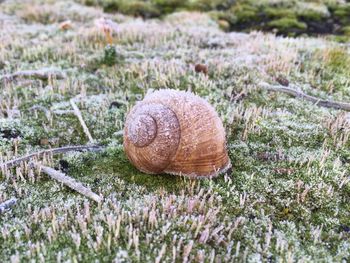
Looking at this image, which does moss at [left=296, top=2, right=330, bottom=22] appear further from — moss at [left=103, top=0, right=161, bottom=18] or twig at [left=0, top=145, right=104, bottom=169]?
twig at [left=0, top=145, right=104, bottom=169]

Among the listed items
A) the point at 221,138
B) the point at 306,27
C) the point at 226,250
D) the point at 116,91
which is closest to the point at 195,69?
the point at 116,91

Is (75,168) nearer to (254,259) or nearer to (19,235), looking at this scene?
(19,235)

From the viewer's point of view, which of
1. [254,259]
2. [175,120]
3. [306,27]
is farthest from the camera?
[306,27]

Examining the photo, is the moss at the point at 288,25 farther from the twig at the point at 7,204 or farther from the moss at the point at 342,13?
the twig at the point at 7,204

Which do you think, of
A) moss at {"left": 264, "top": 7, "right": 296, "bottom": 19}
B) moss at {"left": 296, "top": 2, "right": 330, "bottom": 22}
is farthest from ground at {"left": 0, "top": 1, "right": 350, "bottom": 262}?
moss at {"left": 296, "top": 2, "right": 330, "bottom": 22}

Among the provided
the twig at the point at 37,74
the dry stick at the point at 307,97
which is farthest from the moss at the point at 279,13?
the twig at the point at 37,74

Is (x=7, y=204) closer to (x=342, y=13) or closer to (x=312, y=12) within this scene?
(x=312, y=12)
